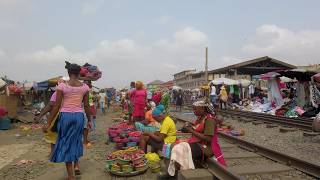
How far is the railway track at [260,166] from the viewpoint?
5.56 metres

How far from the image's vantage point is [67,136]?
529 cm

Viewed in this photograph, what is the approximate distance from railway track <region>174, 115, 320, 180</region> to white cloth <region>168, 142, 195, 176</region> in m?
0.45

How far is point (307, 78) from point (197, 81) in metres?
51.2

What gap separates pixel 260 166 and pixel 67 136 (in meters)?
3.63

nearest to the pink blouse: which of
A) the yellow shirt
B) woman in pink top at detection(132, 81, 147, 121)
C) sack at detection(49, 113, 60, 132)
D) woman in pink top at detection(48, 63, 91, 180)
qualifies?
woman in pink top at detection(48, 63, 91, 180)

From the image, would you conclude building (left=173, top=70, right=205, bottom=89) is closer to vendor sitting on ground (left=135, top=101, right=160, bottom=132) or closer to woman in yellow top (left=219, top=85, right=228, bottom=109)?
woman in yellow top (left=219, top=85, right=228, bottom=109)

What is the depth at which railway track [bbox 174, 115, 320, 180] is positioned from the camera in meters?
5.56

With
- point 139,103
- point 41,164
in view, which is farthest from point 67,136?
point 139,103

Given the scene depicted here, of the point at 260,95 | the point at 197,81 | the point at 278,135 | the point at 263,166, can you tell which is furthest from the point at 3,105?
the point at 197,81

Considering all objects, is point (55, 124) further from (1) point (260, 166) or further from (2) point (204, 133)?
(1) point (260, 166)

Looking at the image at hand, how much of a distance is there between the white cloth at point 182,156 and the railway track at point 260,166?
452mm

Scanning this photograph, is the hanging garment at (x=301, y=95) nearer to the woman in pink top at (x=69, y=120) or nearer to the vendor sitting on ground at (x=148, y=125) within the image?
the vendor sitting on ground at (x=148, y=125)

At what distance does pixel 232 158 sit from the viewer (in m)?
7.73

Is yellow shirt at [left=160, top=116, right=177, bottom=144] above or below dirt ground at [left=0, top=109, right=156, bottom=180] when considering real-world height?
above
